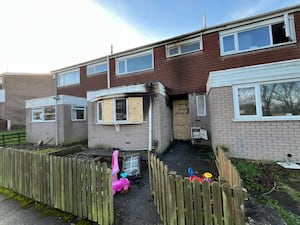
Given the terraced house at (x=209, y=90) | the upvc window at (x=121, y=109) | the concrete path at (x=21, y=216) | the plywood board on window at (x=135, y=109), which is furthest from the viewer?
the upvc window at (x=121, y=109)

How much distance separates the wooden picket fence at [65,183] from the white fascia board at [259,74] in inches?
223

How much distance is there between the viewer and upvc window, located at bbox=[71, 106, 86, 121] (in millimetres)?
12261

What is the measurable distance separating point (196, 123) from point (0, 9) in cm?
1145

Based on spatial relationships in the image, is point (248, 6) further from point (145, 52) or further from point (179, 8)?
point (145, 52)

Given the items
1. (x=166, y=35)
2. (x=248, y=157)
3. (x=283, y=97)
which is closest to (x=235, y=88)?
(x=283, y=97)

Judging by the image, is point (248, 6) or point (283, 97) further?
point (248, 6)

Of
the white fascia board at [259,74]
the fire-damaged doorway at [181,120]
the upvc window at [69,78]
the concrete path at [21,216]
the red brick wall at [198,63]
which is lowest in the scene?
the concrete path at [21,216]

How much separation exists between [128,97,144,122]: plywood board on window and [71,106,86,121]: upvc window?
6556 mm

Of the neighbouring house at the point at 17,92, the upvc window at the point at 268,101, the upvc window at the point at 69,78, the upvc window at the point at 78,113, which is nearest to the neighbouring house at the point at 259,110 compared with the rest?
the upvc window at the point at 268,101

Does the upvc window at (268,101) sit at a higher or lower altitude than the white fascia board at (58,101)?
lower

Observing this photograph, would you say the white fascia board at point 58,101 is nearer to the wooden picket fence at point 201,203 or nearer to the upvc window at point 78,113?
the upvc window at point 78,113

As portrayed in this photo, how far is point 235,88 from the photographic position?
598 centimetres

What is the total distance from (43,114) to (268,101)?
14.8 m

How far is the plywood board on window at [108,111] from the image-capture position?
845 cm
